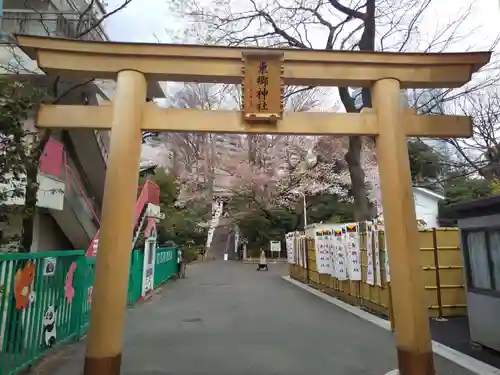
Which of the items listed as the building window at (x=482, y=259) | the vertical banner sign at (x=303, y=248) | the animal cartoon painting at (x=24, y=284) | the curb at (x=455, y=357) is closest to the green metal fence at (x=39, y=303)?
the animal cartoon painting at (x=24, y=284)

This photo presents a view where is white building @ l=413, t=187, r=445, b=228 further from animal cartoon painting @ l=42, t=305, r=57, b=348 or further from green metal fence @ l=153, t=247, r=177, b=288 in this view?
animal cartoon painting @ l=42, t=305, r=57, b=348

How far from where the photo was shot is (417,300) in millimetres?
5246

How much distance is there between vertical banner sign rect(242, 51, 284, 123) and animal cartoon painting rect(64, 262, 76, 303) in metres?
4.34

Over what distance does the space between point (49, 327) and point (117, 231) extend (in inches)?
103

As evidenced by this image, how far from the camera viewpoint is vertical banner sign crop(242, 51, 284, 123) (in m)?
5.59

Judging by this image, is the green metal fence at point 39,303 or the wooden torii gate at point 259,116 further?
the wooden torii gate at point 259,116

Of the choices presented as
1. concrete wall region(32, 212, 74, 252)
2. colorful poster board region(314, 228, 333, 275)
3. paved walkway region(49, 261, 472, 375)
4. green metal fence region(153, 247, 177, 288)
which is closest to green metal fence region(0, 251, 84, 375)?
paved walkway region(49, 261, 472, 375)

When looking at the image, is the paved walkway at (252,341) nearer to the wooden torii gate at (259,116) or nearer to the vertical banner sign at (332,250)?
the vertical banner sign at (332,250)

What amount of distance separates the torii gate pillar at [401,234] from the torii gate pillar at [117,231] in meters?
3.31

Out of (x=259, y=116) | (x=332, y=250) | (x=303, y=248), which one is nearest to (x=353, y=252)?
(x=332, y=250)

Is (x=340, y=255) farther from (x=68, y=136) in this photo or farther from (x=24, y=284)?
(x=24, y=284)

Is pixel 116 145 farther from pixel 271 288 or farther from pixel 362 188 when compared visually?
pixel 271 288

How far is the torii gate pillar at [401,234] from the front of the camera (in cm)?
517

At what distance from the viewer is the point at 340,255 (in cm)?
1315
